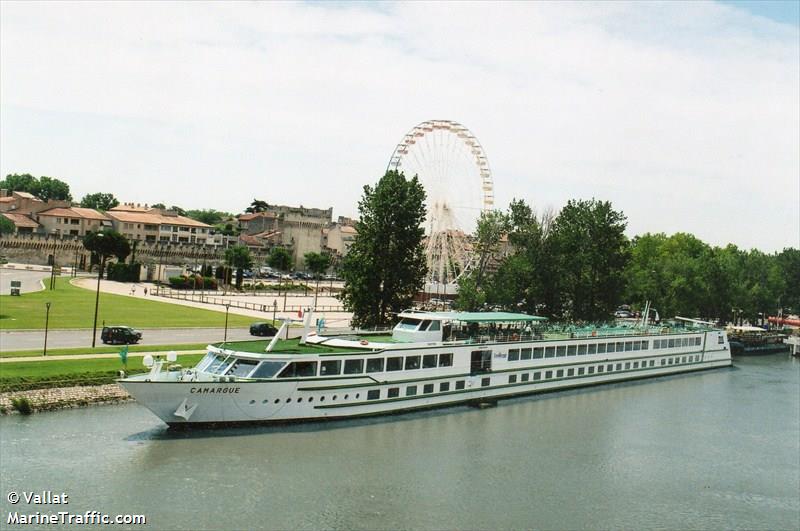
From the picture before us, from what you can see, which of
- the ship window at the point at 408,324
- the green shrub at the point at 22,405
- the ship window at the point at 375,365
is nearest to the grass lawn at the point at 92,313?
the green shrub at the point at 22,405

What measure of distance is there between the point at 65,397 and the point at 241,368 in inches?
354

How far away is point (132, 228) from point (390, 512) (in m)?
142

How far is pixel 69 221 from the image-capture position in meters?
152

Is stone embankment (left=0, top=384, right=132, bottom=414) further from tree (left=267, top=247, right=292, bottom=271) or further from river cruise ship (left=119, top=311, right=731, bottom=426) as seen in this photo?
tree (left=267, top=247, right=292, bottom=271)

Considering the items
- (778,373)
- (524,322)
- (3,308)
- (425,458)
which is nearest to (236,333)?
(3,308)

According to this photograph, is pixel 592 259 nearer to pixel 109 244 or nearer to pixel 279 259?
pixel 109 244

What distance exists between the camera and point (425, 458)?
36031 millimetres

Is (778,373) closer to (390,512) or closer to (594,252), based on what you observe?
(594,252)

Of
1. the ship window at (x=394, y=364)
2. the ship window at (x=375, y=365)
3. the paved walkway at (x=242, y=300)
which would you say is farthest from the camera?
the paved walkway at (x=242, y=300)

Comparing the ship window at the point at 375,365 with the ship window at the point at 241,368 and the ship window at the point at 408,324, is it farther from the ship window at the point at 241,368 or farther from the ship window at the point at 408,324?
the ship window at the point at 241,368

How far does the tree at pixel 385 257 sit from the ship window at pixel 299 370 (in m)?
23.2

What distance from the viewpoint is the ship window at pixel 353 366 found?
4084 centimetres

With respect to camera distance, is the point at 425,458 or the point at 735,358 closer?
the point at 425,458

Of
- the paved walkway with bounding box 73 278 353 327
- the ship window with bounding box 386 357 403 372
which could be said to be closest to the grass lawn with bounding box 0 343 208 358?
the ship window with bounding box 386 357 403 372
